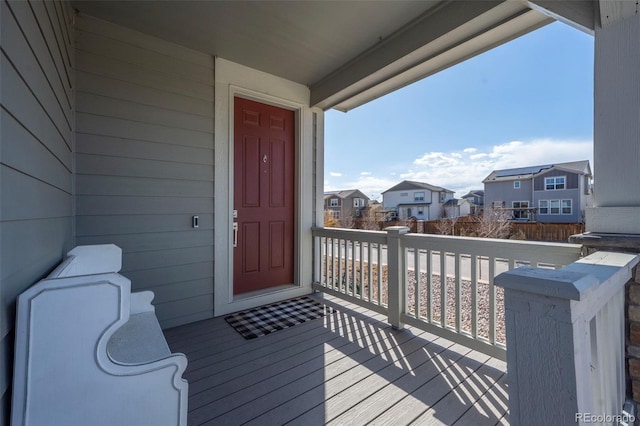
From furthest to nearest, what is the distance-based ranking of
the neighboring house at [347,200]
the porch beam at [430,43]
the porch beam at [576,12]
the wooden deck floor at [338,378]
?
the neighboring house at [347,200] → the porch beam at [430,43] → the wooden deck floor at [338,378] → the porch beam at [576,12]

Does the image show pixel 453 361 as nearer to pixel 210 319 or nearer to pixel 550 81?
pixel 210 319

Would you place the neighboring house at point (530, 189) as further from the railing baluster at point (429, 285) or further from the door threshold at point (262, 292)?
the door threshold at point (262, 292)

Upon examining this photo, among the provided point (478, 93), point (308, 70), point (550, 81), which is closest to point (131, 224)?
point (308, 70)

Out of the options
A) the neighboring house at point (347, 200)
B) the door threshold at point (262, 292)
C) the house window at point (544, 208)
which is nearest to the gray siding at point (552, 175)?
the house window at point (544, 208)

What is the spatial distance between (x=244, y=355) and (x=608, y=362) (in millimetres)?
2005

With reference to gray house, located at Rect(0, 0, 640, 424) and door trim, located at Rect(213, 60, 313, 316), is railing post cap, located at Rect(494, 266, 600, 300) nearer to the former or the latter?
gray house, located at Rect(0, 0, 640, 424)

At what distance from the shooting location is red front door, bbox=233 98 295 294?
3.03 meters

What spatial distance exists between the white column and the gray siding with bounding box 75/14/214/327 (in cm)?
Result: 284

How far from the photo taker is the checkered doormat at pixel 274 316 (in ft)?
8.09

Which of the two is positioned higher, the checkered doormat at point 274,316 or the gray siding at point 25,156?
the gray siding at point 25,156

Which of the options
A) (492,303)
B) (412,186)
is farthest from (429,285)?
(412,186)

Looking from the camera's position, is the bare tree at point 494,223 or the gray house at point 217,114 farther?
the bare tree at point 494,223

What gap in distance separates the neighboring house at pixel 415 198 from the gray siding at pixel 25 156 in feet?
54.1

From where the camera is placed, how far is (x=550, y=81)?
6.93 meters
